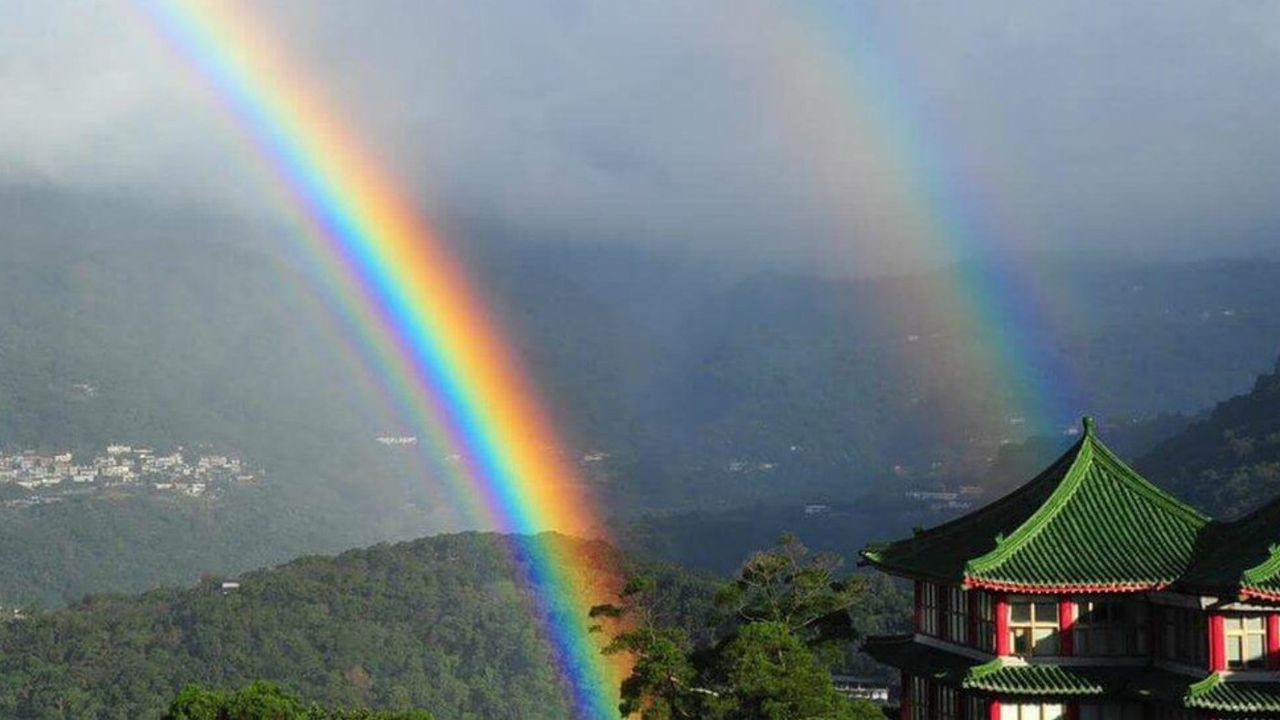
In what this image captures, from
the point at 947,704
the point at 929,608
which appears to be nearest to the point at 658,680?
the point at 929,608

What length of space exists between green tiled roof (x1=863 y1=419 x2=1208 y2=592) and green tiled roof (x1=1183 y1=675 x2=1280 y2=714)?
180 centimetres

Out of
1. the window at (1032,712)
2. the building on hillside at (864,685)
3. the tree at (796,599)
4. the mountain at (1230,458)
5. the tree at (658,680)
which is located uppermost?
the mountain at (1230,458)

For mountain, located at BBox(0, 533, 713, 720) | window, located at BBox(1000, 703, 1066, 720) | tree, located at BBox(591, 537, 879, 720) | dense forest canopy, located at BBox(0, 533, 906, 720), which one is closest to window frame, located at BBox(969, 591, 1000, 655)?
window, located at BBox(1000, 703, 1066, 720)

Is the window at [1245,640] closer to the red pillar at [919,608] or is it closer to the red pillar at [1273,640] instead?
the red pillar at [1273,640]

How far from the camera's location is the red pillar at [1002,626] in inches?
911

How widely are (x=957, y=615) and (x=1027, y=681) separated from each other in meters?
2.08

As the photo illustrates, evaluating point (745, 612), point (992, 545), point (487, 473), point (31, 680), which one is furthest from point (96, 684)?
point (992, 545)

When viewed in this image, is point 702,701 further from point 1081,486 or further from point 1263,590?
point 1263,590

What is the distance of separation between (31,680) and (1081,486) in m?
101

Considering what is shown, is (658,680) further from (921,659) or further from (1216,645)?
(1216,645)

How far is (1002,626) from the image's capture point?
23188 mm

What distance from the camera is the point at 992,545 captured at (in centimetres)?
2441

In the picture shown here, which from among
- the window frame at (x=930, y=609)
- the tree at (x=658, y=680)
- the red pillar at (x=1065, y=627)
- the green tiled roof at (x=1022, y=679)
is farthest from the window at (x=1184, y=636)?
the tree at (x=658, y=680)

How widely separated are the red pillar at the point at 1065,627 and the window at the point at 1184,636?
4.11 feet
